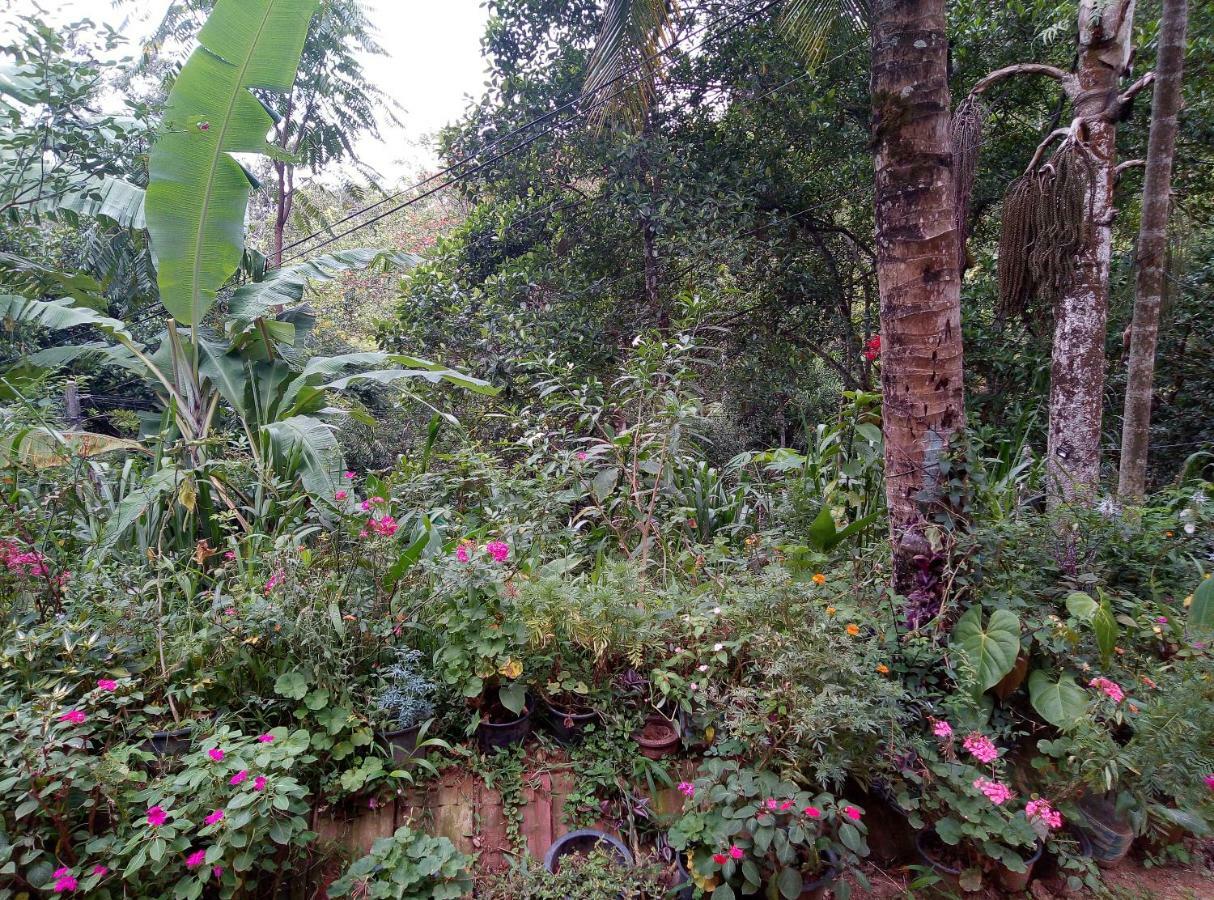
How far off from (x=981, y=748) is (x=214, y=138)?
15.2ft

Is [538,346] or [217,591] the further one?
[538,346]

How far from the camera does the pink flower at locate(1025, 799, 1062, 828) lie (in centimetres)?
176

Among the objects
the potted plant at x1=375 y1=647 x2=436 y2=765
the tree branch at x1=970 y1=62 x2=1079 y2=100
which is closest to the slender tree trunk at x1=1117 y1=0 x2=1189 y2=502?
the tree branch at x1=970 y1=62 x2=1079 y2=100

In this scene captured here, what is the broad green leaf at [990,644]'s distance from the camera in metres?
2.03

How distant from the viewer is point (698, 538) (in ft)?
11.9

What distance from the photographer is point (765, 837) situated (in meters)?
1.65

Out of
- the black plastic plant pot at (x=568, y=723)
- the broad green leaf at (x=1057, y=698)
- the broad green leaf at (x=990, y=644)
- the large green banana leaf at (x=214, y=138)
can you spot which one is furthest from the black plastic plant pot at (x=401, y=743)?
the large green banana leaf at (x=214, y=138)

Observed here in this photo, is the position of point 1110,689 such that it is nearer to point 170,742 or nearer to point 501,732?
point 501,732

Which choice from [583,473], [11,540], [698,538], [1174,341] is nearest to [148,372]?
[11,540]

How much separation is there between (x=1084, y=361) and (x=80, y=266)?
29.2ft

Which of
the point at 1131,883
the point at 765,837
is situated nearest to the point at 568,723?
the point at 765,837

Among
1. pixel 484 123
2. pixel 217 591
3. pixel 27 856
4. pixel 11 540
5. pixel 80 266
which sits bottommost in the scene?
pixel 27 856

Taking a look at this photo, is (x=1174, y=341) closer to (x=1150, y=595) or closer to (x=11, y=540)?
(x=1150, y=595)

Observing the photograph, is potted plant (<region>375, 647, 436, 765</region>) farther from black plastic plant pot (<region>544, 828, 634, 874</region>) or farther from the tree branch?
the tree branch
